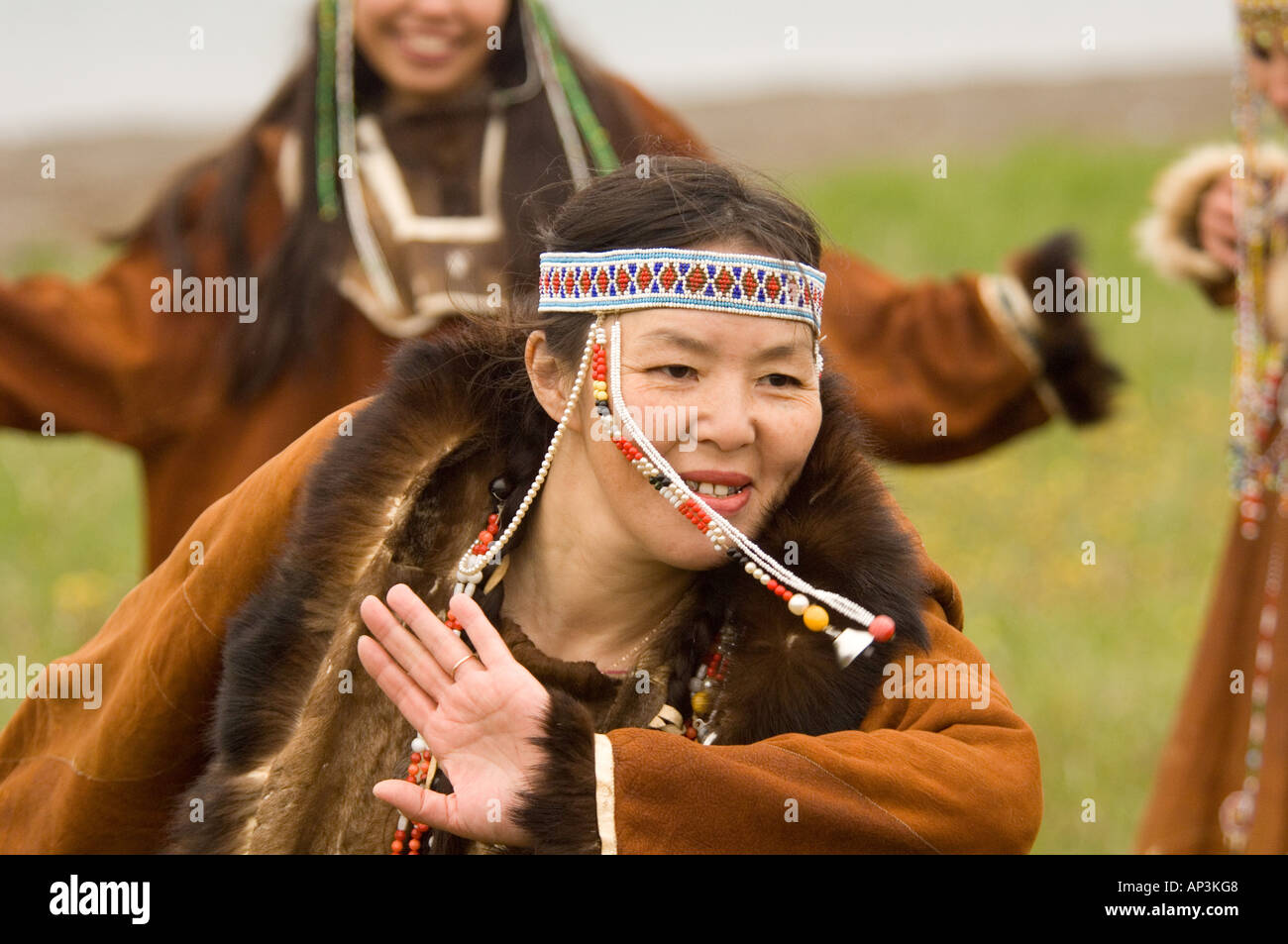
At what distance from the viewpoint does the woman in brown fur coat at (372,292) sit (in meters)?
4.06

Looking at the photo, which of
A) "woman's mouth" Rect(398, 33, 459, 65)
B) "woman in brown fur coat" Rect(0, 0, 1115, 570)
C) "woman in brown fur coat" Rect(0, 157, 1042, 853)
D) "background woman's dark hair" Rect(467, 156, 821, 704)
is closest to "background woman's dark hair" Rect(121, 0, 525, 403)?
"woman in brown fur coat" Rect(0, 0, 1115, 570)

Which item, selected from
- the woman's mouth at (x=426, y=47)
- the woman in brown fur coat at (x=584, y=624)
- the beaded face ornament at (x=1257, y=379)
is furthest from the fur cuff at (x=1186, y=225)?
the woman in brown fur coat at (x=584, y=624)

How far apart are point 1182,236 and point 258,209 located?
7.38 feet

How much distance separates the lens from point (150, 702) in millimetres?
2645

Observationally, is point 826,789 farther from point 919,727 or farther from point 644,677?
point 644,677

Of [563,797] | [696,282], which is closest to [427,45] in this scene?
[696,282]

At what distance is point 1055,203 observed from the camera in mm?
11516

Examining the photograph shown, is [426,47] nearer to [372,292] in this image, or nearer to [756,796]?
[372,292]

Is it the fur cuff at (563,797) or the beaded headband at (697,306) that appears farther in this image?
the beaded headband at (697,306)

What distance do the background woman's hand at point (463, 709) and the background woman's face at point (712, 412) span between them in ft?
0.88

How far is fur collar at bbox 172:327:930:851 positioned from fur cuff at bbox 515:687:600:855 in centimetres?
28

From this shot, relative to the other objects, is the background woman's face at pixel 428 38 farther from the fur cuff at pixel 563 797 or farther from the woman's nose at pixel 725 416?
the fur cuff at pixel 563 797

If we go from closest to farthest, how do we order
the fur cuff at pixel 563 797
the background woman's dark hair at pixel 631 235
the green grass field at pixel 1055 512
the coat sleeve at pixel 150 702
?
the fur cuff at pixel 563 797, the background woman's dark hair at pixel 631 235, the coat sleeve at pixel 150 702, the green grass field at pixel 1055 512

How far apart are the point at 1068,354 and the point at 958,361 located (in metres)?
0.24
